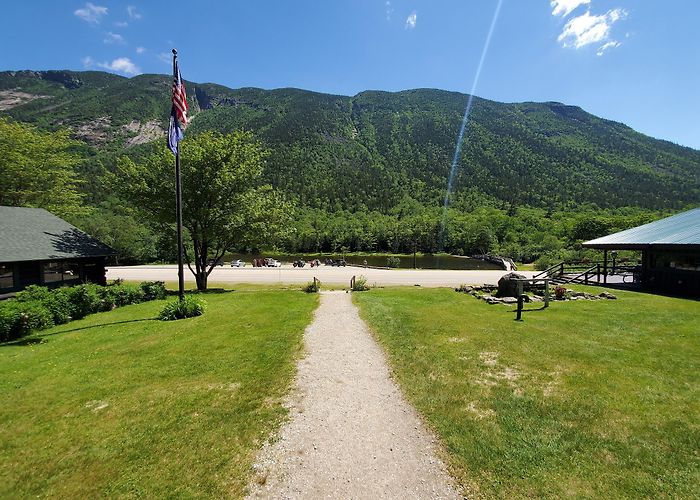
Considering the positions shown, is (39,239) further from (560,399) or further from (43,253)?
(560,399)

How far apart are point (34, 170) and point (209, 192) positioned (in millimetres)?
19325

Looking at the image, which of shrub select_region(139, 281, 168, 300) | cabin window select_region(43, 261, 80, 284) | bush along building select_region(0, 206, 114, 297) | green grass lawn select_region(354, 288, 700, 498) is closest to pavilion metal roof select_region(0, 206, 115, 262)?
bush along building select_region(0, 206, 114, 297)

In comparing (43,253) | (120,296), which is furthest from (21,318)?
(43,253)

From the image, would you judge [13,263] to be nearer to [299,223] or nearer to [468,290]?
[468,290]

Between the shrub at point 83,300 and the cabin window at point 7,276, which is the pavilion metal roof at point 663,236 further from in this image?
the cabin window at point 7,276

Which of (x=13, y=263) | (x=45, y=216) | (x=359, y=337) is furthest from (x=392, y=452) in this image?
(x=45, y=216)

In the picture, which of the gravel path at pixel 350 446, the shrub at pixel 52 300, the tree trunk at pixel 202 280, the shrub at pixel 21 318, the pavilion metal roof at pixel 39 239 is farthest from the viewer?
the tree trunk at pixel 202 280

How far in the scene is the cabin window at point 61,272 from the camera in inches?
820

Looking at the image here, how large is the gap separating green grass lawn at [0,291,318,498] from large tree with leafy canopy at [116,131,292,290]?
12949 mm

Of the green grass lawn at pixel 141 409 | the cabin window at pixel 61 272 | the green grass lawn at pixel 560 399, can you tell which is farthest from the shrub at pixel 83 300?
the green grass lawn at pixel 560 399

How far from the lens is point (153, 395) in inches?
281

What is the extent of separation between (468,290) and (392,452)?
18072 mm

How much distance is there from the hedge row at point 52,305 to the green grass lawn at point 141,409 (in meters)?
0.93

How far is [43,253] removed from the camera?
20000mm
